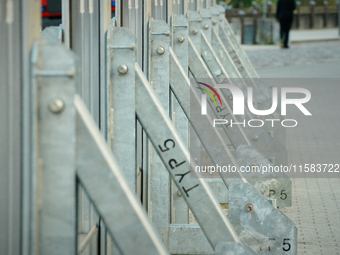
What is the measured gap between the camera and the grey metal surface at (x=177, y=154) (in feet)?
10.4

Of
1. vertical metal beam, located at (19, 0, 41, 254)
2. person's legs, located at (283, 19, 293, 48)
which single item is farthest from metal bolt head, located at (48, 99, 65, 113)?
person's legs, located at (283, 19, 293, 48)

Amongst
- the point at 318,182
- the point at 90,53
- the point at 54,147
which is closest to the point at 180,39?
the point at 90,53

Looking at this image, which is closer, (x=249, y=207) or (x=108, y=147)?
(x=108, y=147)

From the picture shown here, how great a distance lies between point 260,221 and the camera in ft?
14.3

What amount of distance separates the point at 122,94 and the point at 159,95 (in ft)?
4.31

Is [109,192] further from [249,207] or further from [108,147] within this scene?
[249,207]

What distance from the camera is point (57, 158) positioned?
2.15 metres

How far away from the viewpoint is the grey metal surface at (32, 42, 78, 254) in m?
2.10

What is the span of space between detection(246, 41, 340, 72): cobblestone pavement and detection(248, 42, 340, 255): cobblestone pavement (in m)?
2.85

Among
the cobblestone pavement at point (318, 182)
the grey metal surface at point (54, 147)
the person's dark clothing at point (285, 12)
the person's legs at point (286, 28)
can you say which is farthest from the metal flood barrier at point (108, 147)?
the person's legs at point (286, 28)

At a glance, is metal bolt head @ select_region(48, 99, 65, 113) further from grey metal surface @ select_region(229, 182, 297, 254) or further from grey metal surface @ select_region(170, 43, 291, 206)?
grey metal surface @ select_region(170, 43, 291, 206)

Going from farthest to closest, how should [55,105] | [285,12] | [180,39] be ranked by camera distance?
1. [285,12]
2. [180,39]
3. [55,105]

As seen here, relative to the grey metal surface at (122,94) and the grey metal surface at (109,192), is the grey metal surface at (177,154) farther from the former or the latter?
the grey metal surface at (109,192)

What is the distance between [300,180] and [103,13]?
4.45m
